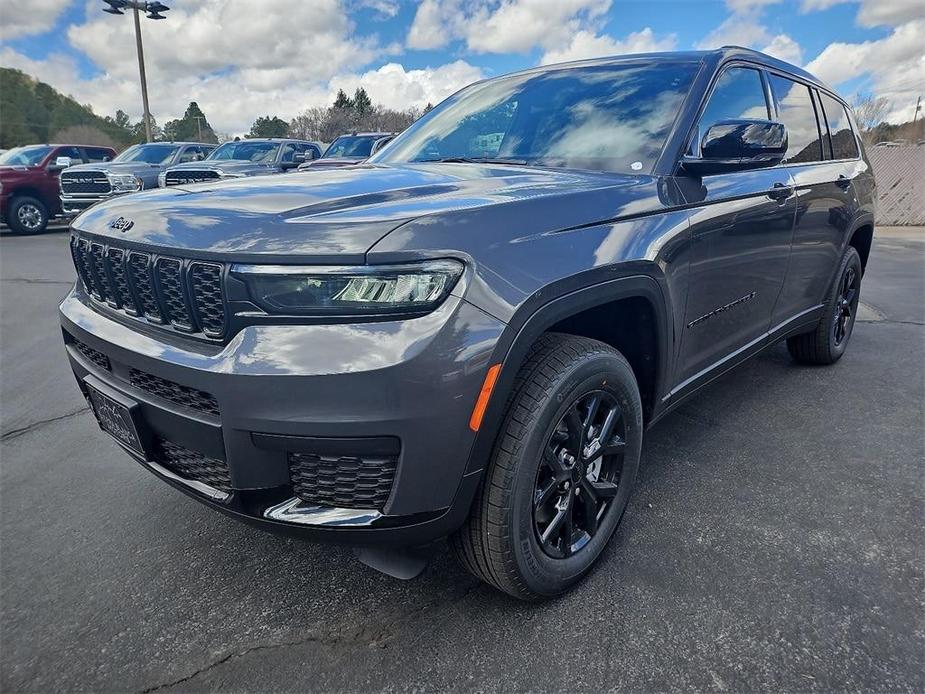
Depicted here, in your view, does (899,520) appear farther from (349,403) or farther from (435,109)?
(435,109)

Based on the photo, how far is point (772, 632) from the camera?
1891mm

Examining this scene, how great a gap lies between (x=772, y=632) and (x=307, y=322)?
1.65 m

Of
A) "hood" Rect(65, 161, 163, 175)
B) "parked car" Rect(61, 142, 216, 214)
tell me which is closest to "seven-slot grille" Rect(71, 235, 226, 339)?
"parked car" Rect(61, 142, 216, 214)

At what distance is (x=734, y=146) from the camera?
234 centimetres

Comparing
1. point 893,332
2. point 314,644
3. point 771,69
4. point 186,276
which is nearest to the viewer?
point 186,276

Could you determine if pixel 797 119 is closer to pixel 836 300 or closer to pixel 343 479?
pixel 836 300

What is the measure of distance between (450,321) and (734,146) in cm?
150

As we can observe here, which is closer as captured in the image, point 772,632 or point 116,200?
point 772,632

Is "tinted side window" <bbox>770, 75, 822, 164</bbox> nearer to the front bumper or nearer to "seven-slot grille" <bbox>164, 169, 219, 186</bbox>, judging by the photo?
the front bumper

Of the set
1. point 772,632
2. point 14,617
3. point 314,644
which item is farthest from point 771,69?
point 14,617

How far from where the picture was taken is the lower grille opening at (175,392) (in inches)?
64.0

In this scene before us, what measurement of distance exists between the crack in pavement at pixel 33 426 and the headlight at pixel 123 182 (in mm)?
10626

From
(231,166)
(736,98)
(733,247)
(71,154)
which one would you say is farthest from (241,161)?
(733,247)

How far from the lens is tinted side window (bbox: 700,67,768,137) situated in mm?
2611
